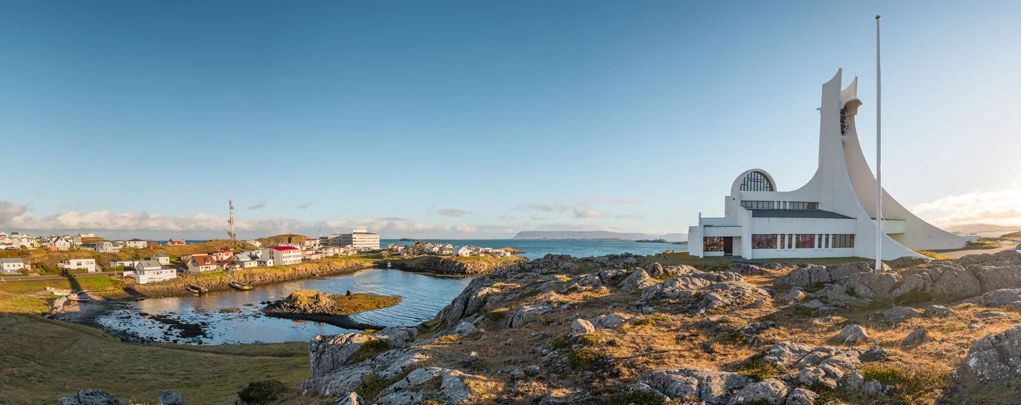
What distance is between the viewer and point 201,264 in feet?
324

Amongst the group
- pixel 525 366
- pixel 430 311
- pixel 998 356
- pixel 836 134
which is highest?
pixel 836 134

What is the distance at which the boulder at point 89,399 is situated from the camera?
1656 cm

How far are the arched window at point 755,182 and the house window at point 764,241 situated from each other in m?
9.76

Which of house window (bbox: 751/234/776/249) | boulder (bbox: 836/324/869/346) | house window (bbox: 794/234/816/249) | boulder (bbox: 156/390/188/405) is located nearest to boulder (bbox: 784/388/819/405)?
boulder (bbox: 836/324/869/346)

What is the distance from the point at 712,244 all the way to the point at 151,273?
113 meters

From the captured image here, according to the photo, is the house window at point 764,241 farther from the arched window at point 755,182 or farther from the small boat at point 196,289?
the small boat at point 196,289

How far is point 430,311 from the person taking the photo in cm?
6344

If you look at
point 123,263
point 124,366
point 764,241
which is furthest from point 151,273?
point 764,241

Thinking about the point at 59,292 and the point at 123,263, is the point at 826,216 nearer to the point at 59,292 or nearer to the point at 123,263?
the point at 59,292

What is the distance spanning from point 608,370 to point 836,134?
189 feet

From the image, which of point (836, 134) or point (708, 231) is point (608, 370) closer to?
point (708, 231)

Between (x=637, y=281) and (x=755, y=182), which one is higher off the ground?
(x=755, y=182)

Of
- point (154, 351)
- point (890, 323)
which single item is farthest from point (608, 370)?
point (154, 351)

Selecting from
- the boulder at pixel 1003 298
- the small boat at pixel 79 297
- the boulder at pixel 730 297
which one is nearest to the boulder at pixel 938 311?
the boulder at pixel 1003 298
